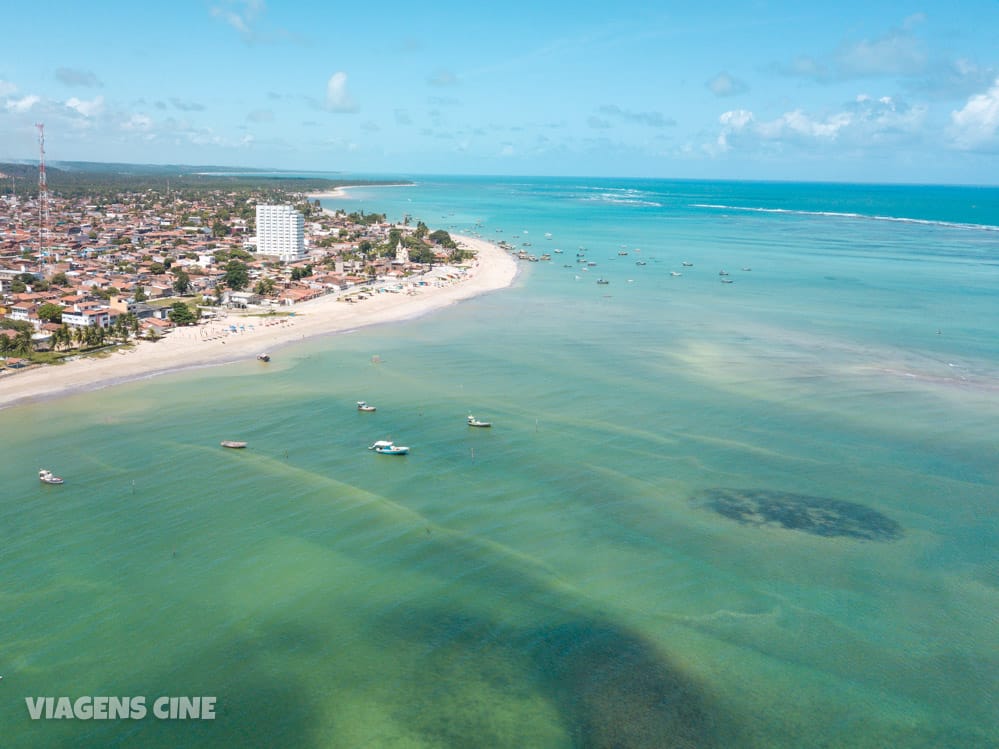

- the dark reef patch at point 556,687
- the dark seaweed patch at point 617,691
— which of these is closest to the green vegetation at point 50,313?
the dark reef patch at point 556,687

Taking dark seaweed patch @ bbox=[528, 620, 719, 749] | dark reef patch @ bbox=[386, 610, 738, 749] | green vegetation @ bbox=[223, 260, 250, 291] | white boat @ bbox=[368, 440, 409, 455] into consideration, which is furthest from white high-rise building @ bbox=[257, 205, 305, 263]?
dark seaweed patch @ bbox=[528, 620, 719, 749]

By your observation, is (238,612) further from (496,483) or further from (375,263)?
(375,263)

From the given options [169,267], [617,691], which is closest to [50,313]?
[169,267]

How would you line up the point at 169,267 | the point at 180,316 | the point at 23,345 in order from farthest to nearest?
the point at 169,267 → the point at 180,316 → the point at 23,345

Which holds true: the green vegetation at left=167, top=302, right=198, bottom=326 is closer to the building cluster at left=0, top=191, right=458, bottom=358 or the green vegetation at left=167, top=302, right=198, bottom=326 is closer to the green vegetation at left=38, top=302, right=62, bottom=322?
the building cluster at left=0, top=191, right=458, bottom=358

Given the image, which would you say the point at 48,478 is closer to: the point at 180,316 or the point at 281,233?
the point at 180,316

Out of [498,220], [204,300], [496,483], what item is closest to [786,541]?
[496,483]
